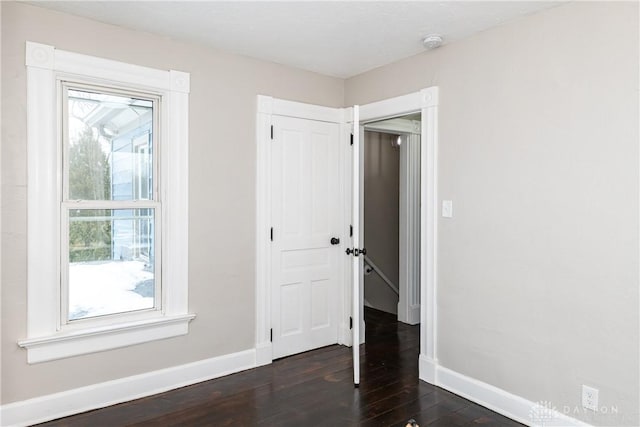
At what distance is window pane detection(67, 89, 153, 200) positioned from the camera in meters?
2.79

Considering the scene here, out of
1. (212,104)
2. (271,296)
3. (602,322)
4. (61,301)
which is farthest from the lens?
(271,296)

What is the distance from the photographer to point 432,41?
118 inches

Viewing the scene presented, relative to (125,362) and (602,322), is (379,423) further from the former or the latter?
(125,362)

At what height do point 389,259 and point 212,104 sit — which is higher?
point 212,104

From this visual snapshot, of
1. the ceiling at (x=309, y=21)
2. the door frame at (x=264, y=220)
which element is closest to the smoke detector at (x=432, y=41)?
the ceiling at (x=309, y=21)

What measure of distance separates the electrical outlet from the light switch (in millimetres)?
1311

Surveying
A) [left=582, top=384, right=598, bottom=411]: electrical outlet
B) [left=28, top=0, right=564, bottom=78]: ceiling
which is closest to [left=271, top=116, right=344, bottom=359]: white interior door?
[left=28, top=0, right=564, bottom=78]: ceiling

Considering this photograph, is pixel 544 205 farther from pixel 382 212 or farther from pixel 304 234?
pixel 382 212

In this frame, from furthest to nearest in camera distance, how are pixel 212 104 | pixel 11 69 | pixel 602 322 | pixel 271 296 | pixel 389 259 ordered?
pixel 389 259, pixel 271 296, pixel 212 104, pixel 11 69, pixel 602 322

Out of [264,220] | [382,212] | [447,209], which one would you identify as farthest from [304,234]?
[382,212]

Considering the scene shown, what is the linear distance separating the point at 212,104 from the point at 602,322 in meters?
2.91

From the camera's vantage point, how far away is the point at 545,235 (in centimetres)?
258

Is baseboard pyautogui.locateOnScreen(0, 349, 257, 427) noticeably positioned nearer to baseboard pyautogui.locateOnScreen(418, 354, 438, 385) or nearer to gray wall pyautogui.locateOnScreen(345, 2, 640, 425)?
baseboard pyautogui.locateOnScreen(418, 354, 438, 385)

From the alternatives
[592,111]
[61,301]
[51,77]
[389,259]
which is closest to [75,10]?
[51,77]
